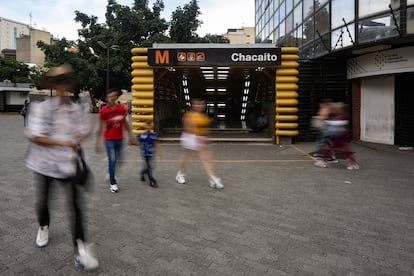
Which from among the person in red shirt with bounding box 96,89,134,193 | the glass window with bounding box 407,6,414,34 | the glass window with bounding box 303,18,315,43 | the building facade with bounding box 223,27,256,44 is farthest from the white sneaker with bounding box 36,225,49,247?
the building facade with bounding box 223,27,256,44

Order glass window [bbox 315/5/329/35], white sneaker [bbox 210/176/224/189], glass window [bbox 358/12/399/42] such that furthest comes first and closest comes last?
glass window [bbox 315/5/329/35], glass window [bbox 358/12/399/42], white sneaker [bbox 210/176/224/189]

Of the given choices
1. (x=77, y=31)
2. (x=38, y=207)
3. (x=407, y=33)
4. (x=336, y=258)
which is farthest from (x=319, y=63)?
(x=77, y=31)

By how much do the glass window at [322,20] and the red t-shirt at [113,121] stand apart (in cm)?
1046

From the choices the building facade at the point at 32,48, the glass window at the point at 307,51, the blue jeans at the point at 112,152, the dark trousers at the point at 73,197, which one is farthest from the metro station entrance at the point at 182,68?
the building facade at the point at 32,48

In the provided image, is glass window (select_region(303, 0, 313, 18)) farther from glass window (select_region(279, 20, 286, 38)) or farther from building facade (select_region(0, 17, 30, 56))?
building facade (select_region(0, 17, 30, 56))

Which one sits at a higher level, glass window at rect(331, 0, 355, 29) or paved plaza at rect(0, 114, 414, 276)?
glass window at rect(331, 0, 355, 29)

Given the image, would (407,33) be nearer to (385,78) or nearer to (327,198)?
(385,78)

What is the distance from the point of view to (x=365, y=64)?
12.7 meters

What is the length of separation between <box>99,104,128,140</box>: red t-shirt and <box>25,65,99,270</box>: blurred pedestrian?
256 cm

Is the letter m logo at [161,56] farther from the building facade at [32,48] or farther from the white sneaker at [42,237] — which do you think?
the building facade at [32,48]

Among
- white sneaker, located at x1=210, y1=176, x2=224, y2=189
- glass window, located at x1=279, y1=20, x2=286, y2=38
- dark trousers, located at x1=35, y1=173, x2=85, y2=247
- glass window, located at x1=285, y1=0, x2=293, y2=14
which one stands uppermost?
glass window, located at x1=285, y1=0, x2=293, y2=14

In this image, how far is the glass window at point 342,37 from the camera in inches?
464

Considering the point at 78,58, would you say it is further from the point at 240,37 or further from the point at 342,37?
the point at 240,37

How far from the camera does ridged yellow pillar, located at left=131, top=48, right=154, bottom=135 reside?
12.2 metres
